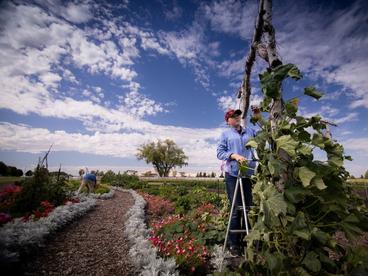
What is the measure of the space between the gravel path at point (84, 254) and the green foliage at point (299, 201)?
1.94 m

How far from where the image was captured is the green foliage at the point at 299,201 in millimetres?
1888

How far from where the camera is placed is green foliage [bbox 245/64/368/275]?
1888 mm

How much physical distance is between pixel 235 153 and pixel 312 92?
140 cm

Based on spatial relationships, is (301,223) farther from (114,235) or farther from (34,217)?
(34,217)

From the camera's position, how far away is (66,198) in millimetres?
8352

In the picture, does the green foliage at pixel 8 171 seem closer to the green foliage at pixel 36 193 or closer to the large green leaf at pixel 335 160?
the green foliage at pixel 36 193

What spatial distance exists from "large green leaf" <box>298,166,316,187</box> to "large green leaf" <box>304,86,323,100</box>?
27.4 inches

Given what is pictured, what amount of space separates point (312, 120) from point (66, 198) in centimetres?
828

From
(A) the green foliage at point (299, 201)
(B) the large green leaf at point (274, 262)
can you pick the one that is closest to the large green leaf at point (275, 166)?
(A) the green foliage at point (299, 201)

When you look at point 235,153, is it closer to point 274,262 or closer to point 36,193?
point 274,262

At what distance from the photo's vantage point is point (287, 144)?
196cm

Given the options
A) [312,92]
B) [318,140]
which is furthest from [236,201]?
[312,92]

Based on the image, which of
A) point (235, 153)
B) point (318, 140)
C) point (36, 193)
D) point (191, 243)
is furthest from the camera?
point (36, 193)

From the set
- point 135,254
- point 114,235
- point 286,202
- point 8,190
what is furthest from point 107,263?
point 8,190
